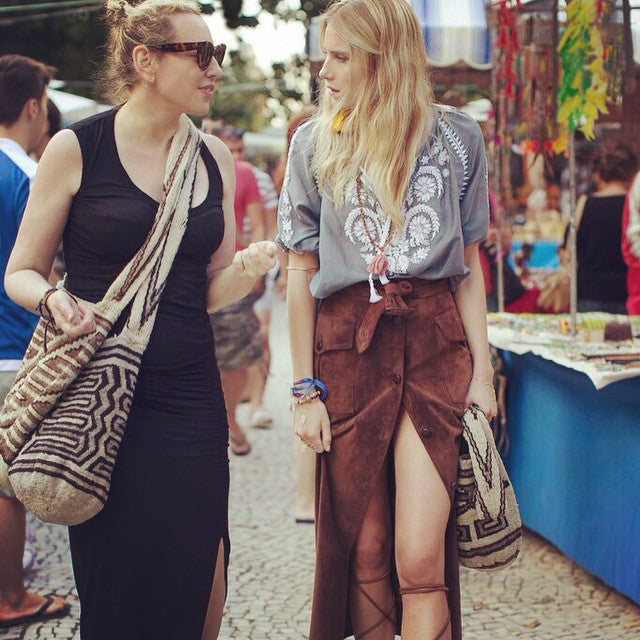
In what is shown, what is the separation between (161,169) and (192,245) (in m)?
0.21

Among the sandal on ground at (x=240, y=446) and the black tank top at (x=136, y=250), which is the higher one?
the black tank top at (x=136, y=250)

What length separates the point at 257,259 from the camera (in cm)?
263

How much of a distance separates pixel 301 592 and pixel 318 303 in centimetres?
179

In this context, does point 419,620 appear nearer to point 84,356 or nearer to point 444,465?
point 444,465

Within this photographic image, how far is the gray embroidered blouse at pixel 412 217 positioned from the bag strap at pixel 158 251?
13.1 inches

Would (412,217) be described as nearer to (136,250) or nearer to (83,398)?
(136,250)

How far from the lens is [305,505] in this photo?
5.28 metres

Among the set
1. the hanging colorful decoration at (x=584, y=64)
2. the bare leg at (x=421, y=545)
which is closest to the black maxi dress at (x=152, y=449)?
the bare leg at (x=421, y=545)

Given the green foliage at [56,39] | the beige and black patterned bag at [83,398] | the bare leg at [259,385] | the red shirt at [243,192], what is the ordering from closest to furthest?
the beige and black patterned bag at [83,398], the red shirt at [243,192], the bare leg at [259,385], the green foliage at [56,39]

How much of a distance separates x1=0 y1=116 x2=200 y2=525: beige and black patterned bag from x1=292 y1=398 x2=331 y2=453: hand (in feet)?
1.63

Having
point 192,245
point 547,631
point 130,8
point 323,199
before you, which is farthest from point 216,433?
point 547,631

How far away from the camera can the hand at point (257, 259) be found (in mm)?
2615

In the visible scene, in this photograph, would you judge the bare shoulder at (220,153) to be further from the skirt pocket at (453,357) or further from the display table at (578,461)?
the display table at (578,461)

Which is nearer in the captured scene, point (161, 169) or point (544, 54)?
point (161, 169)
